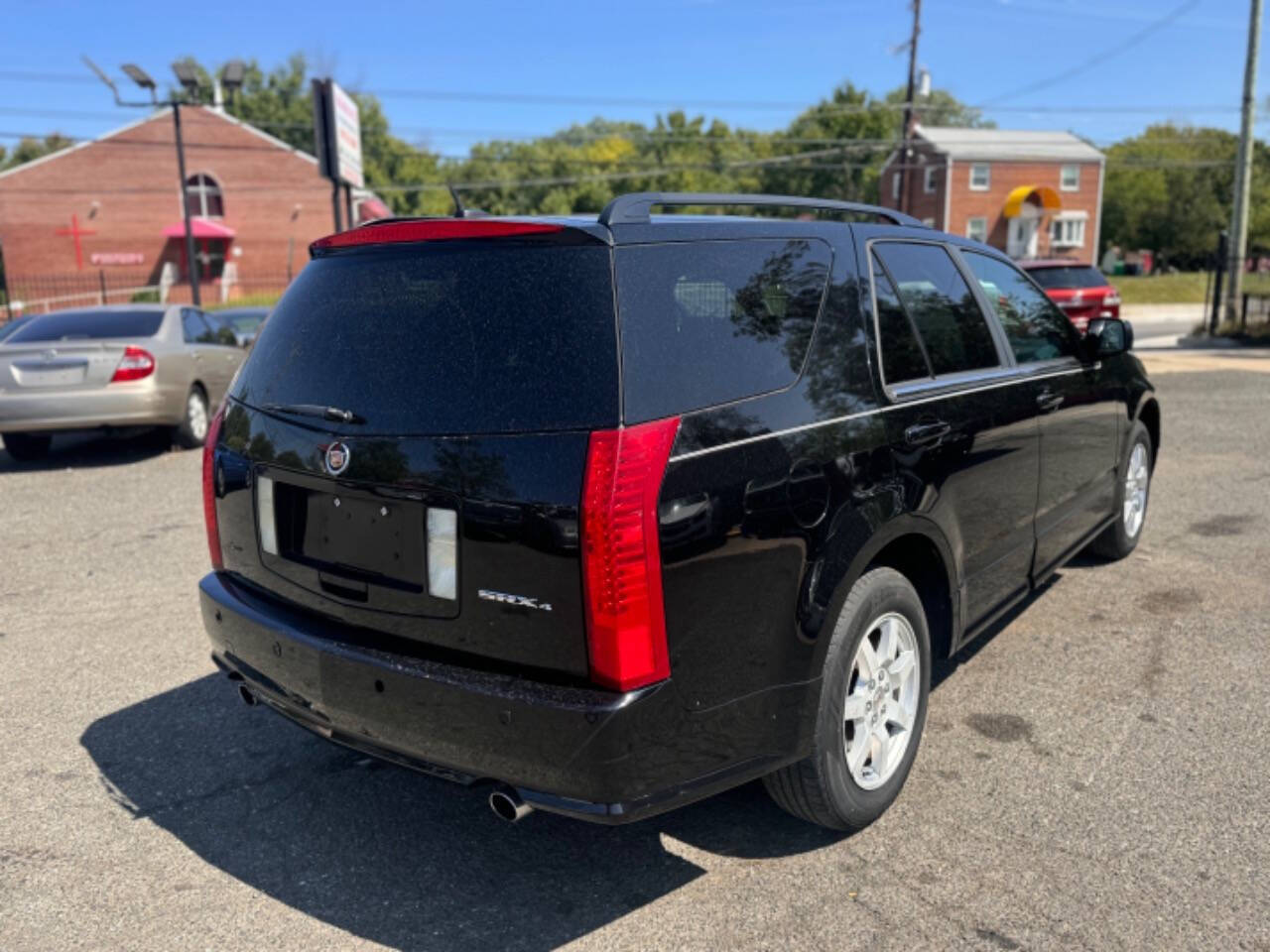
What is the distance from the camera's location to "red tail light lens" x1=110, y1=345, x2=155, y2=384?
368 inches

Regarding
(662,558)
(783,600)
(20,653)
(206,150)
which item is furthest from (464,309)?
(206,150)

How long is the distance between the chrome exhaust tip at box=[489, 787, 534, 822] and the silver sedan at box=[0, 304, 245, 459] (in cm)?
796

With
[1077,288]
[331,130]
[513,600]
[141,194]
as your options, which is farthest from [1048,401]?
[141,194]

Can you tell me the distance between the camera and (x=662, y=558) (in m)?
2.41

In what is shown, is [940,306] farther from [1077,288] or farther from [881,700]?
[1077,288]

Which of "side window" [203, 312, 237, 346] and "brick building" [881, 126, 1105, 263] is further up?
"brick building" [881, 126, 1105, 263]

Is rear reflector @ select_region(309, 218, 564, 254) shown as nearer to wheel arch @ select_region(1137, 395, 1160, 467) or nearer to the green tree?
wheel arch @ select_region(1137, 395, 1160, 467)

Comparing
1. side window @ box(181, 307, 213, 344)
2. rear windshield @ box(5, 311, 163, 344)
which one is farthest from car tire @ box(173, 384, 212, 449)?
rear windshield @ box(5, 311, 163, 344)

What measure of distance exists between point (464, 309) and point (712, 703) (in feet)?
4.01

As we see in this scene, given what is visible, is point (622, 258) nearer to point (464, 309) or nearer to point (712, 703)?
point (464, 309)

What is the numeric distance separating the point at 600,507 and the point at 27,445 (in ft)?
31.9

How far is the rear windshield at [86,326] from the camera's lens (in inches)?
375

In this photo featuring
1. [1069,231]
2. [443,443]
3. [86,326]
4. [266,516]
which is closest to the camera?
[443,443]

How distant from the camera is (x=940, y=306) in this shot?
3.80m
